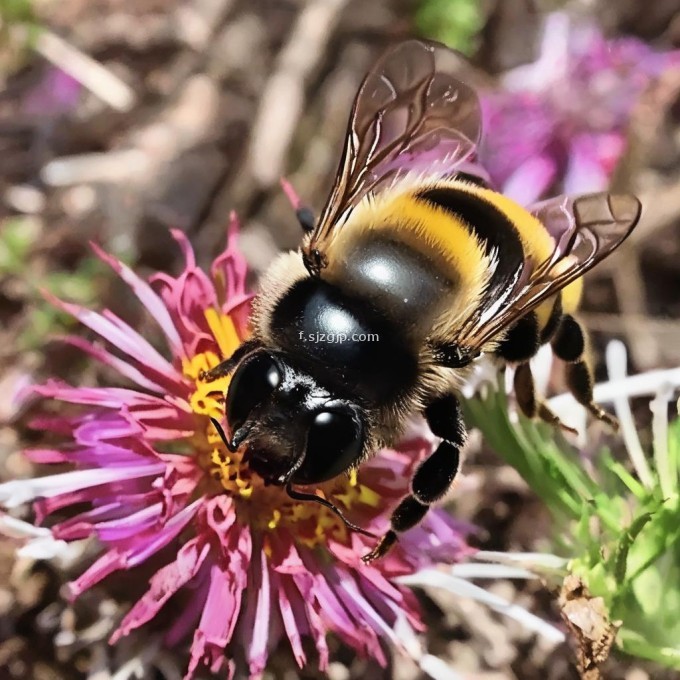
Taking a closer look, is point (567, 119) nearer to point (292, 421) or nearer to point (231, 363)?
point (231, 363)

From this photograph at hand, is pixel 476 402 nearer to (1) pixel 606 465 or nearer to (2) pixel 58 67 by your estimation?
(1) pixel 606 465

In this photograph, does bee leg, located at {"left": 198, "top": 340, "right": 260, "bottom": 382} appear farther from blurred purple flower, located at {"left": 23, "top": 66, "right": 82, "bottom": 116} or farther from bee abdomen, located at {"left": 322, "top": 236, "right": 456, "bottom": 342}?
blurred purple flower, located at {"left": 23, "top": 66, "right": 82, "bottom": 116}

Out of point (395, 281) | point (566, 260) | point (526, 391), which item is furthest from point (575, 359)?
point (395, 281)

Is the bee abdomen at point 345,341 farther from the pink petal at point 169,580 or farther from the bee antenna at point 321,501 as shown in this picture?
the pink petal at point 169,580

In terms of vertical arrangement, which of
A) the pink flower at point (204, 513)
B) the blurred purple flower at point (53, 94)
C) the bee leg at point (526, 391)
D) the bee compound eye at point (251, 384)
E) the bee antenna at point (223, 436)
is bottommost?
the blurred purple flower at point (53, 94)

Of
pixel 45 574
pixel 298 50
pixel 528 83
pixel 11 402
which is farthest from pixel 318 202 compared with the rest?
pixel 45 574

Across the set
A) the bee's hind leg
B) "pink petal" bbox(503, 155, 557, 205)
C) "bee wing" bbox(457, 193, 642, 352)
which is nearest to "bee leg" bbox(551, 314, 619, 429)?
the bee's hind leg

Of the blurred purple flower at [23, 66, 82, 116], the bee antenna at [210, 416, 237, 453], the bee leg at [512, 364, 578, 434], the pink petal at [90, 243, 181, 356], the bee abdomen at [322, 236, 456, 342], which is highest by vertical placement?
the bee abdomen at [322, 236, 456, 342]

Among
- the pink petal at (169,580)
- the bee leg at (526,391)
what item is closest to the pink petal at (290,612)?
the pink petal at (169,580)
